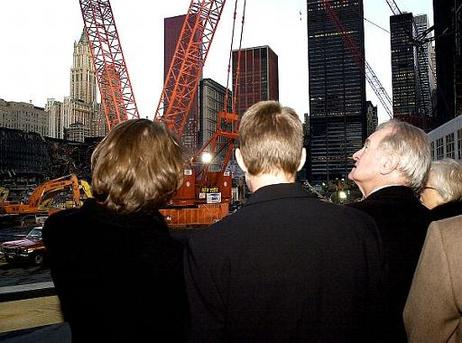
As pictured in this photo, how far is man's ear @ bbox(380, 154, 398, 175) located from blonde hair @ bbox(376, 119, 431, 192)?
0.06ft

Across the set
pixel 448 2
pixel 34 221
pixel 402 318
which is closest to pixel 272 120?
pixel 402 318

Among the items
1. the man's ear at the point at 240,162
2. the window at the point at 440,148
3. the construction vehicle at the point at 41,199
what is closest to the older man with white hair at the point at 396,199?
the man's ear at the point at 240,162

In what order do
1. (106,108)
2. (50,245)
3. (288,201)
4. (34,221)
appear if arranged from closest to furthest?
(288,201) < (50,245) < (34,221) < (106,108)

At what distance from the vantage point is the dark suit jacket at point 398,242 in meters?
1.92

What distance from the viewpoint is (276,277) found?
61.2 inches

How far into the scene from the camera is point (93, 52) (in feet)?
161

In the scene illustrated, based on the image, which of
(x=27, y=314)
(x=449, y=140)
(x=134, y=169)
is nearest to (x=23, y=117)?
(x=449, y=140)

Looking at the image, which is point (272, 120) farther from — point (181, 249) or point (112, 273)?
point (112, 273)

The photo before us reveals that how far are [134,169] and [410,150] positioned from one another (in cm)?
157

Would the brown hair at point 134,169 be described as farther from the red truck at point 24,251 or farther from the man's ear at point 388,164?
the red truck at point 24,251

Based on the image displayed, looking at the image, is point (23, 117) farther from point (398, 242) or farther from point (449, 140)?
point (398, 242)

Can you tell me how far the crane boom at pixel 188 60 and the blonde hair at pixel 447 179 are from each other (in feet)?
124

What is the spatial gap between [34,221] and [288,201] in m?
34.1

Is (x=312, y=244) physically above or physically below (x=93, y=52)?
below
